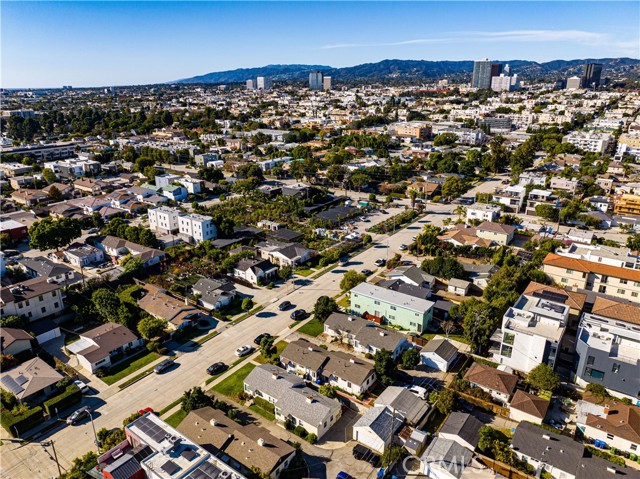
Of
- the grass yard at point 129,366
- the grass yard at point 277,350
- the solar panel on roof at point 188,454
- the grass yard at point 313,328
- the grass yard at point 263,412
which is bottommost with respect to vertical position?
the grass yard at point 263,412

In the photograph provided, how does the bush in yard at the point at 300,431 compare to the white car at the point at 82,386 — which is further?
the white car at the point at 82,386

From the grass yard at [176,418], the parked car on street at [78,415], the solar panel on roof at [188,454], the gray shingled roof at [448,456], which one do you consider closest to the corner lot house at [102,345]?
the parked car on street at [78,415]

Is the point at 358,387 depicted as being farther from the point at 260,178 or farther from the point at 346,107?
the point at 346,107

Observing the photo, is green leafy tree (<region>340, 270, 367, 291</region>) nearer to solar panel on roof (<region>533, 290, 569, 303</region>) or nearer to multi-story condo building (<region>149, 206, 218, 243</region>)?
solar panel on roof (<region>533, 290, 569, 303</region>)

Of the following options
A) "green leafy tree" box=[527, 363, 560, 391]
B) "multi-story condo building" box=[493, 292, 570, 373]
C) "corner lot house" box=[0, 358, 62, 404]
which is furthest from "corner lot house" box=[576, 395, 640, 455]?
"corner lot house" box=[0, 358, 62, 404]

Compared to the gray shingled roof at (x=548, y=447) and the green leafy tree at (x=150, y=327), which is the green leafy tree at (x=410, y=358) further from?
the green leafy tree at (x=150, y=327)

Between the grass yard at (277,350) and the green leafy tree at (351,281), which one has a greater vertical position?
the green leafy tree at (351,281)

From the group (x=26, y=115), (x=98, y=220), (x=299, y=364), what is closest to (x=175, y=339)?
(x=299, y=364)
